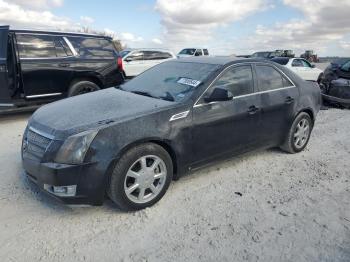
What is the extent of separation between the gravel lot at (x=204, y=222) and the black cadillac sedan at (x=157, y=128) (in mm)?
283

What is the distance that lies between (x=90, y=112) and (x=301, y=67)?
1406 centimetres

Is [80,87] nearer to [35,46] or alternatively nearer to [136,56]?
[35,46]

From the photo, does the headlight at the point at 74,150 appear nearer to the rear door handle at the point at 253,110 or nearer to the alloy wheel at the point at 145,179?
the alloy wheel at the point at 145,179

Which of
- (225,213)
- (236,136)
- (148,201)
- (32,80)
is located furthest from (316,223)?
(32,80)

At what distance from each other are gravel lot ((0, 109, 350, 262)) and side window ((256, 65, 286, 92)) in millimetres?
1192

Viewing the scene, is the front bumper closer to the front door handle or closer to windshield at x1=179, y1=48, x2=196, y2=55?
the front door handle

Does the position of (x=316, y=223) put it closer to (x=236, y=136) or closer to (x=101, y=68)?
(x=236, y=136)

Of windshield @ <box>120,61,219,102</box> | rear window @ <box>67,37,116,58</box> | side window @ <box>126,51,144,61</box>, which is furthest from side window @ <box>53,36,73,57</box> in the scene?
side window @ <box>126,51,144,61</box>

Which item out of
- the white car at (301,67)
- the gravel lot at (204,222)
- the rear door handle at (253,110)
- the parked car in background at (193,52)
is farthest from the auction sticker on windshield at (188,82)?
the parked car in background at (193,52)

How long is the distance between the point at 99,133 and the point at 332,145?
4.47 meters

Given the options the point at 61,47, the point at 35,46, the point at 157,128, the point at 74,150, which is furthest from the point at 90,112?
the point at 61,47

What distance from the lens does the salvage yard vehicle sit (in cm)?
925

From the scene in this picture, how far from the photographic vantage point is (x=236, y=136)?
435 centimetres

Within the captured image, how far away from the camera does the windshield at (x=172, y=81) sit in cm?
409
